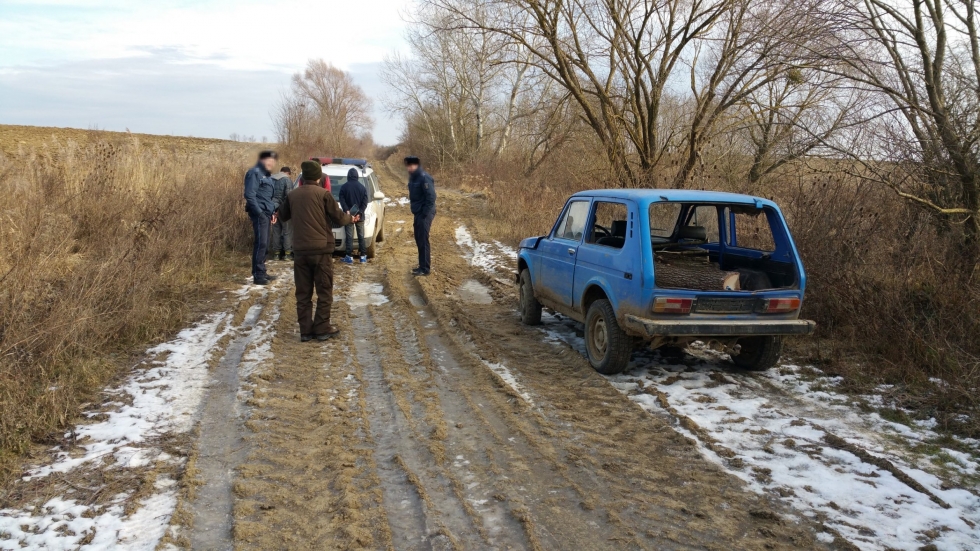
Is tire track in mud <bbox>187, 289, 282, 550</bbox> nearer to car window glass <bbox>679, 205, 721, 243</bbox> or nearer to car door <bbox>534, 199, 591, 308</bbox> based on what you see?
car door <bbox>534, 199, 591, 308</bbox>

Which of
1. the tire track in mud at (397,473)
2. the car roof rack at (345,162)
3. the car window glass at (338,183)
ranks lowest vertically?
the tire track in mud at (397,473)

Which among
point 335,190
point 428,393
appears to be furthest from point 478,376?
point 335,190

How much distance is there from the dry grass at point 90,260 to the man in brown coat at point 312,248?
5.11 feet

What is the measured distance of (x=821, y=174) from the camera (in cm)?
824

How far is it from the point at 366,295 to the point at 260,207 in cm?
225

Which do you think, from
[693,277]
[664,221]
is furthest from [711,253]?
[693,277]

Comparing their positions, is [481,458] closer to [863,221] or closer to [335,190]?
[863,221]

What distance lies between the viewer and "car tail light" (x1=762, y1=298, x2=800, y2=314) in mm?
5719

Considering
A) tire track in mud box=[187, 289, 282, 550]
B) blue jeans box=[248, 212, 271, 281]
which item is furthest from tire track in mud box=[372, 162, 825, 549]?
blue jeans box=[248, 212, 271, 281]

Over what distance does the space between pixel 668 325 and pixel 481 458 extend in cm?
210

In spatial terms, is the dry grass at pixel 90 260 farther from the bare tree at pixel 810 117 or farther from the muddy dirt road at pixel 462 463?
the bare tree at pixel 810 117

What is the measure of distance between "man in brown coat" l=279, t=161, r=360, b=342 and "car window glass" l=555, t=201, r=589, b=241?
2.45m

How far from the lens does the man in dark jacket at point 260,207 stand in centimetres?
989

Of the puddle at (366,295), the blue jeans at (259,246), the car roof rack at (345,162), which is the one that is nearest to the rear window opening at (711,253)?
the puddle at (366,295)
